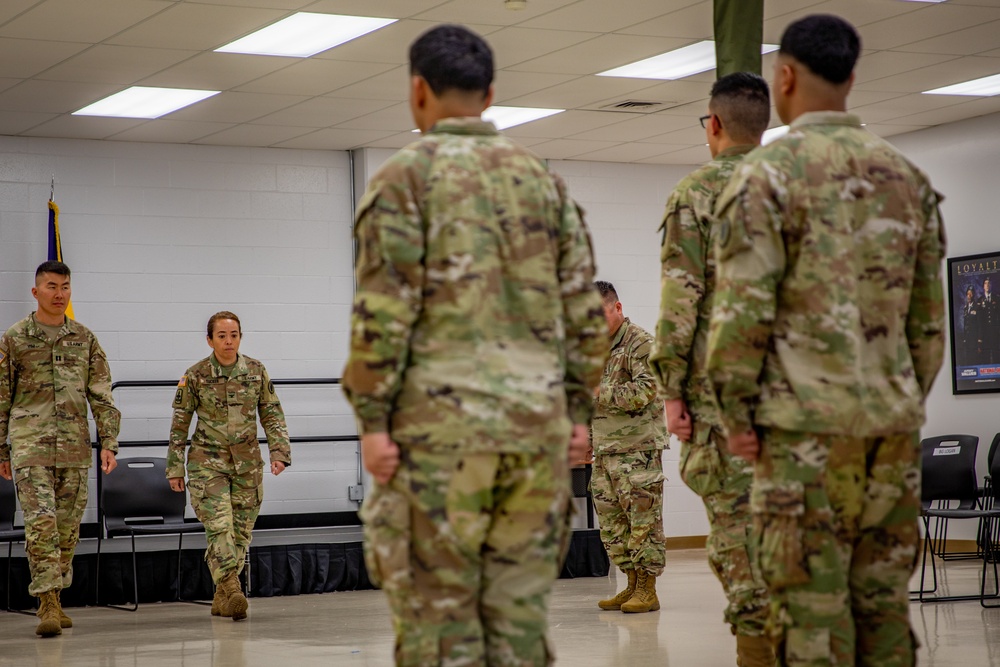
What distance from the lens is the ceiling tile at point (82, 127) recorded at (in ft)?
31.2

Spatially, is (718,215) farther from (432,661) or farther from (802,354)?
(432,661)

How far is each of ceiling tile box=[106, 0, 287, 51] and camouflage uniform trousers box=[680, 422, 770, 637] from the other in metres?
4.35

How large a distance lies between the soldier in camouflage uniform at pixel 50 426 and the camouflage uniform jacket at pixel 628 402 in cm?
279

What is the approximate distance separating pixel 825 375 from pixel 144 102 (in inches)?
287

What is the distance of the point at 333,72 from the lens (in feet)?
Answer: 27.8

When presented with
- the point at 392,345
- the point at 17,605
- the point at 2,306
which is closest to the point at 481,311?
the point at 392,345

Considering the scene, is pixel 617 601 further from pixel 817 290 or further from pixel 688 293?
pixel 817 290

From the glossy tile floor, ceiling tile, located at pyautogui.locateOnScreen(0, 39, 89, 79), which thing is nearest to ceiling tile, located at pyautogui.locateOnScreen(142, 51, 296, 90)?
ceiling tile, located at pyautogui.locateOnScreen(0, 39, 89, 79)

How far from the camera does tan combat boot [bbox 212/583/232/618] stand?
7887 millimetres

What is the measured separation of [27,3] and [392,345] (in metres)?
5.19

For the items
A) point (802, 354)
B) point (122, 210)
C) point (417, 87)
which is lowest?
Answer: point (802, 354)

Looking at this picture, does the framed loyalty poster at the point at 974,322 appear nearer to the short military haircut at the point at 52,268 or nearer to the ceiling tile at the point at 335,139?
the ceiling tile at the point at 335,139

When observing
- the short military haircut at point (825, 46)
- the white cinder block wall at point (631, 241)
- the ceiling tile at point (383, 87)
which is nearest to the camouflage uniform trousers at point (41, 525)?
the ceiling tile at point (383, 87)

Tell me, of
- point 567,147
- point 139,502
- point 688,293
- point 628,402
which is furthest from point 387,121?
point 688,293
